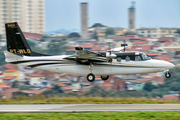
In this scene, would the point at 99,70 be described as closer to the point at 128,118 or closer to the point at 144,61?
the point at 144,61

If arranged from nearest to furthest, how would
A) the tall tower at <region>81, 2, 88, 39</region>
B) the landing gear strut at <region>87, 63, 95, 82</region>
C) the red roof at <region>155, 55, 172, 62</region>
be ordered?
1. the landing gear strut at <region>87, 63, 95, 82</region>
2. the red roof at <region>155, 55, 172, 62</region>
3. the tall tower at <region>81, 2, 88, 39</region>

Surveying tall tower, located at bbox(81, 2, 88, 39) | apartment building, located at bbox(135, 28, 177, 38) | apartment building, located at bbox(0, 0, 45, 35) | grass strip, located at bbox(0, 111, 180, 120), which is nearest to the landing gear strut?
grass strip, located at bbox(0, 111, 180, 120)

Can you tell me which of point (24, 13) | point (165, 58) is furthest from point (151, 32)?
point (165, 58)

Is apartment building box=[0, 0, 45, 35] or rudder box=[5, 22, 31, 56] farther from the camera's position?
apartment building box=[0, 0, 45, 35]

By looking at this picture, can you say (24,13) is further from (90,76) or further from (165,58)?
(90,76)

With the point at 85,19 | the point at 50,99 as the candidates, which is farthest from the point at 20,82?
the point at 85,19

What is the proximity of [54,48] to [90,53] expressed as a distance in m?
71.6

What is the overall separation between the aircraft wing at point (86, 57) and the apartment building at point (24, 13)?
106 m

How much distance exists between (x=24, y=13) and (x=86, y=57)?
370 ft

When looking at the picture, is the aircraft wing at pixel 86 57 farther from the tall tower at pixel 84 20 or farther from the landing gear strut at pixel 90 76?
the tall tower at pixel 84 20

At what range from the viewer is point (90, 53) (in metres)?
20.0

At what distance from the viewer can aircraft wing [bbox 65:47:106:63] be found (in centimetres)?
1979

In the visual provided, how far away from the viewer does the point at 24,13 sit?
12706 cm

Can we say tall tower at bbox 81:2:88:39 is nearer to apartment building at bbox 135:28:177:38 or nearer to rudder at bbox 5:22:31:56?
apartment building at bbox 135:28:177:38
